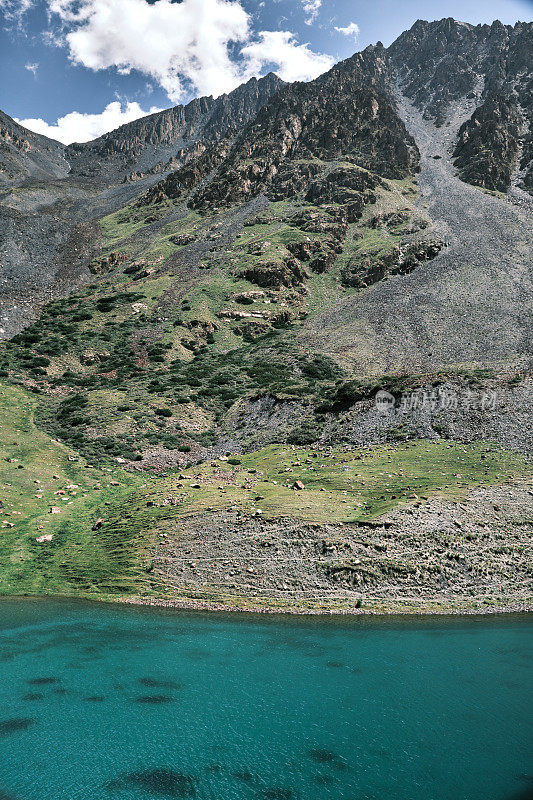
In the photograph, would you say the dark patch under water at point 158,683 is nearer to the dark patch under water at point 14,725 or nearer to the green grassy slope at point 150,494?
the dark patch under water at point 14,725

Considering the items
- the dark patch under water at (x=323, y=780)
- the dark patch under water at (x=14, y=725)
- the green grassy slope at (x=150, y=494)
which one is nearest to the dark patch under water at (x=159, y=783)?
the dark patch under water at (x=323, y=780)

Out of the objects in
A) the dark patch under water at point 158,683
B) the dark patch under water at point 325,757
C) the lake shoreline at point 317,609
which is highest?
the lake shoreline at point 317,609

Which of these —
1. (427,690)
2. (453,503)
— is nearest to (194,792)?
(427,690)

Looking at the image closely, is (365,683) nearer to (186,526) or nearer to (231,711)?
(231,711)

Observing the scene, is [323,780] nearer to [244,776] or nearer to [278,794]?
[278,794]

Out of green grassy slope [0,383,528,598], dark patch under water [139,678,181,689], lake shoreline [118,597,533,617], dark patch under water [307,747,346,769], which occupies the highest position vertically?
green grassy slope [0,383,528,598]

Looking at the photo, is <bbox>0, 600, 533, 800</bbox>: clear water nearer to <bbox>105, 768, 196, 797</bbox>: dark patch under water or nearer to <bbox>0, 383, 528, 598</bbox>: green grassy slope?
<bbox>105, 768, 196, 797</bbox>: dark patch under water

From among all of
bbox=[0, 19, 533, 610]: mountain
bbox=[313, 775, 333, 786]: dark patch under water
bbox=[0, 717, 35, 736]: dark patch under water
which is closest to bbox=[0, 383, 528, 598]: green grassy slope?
bbox=[0, 19, 533, 610]: mountain
